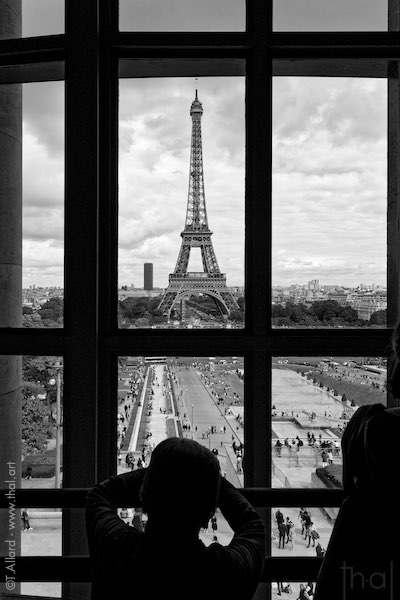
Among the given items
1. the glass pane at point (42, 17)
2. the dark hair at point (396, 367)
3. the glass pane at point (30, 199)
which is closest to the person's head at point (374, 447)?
the dark hair at point (396, 367)

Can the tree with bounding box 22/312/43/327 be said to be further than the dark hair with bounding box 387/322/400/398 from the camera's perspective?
Yes

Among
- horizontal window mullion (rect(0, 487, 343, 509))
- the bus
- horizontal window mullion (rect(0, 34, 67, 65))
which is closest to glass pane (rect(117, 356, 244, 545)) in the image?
the bus

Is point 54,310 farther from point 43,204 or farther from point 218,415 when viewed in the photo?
point 218,415

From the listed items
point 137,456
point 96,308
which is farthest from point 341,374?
point 96,308

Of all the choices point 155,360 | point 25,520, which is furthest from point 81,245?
point 25,520

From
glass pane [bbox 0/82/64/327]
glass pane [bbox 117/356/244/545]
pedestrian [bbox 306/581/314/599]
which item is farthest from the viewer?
glass pane [bbox 0/82/64/327]

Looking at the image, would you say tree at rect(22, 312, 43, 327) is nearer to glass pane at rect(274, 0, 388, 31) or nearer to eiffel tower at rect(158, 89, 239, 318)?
eiffel tower at rect(158, 89, 239, 318)
